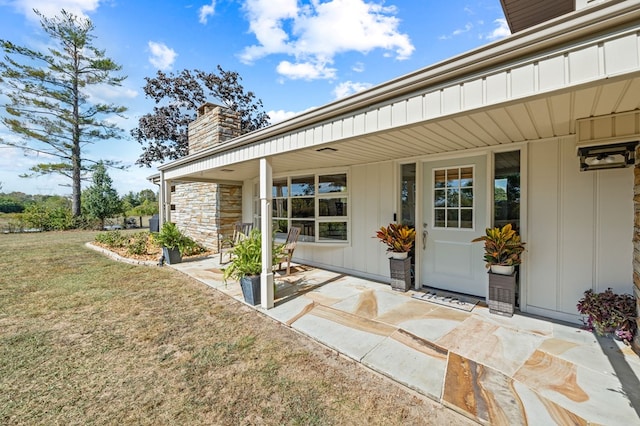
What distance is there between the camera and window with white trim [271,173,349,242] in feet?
18.3

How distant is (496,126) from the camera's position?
2805mm

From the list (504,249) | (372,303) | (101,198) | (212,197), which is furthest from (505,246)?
(101,198)

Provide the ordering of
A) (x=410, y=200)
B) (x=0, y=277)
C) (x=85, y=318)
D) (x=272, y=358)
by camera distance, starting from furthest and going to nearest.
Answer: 1. (x=0, y=277)
2. (x=410, y=200)
3. (x=85, y=318)
4. (x=272, y=358)

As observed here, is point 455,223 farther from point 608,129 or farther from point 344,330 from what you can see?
point 344,330

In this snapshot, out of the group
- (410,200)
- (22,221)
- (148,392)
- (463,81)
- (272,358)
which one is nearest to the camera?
(463,81)

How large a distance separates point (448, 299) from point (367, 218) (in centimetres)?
191

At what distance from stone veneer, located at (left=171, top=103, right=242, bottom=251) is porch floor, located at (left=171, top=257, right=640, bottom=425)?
469cm

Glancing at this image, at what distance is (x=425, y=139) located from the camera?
3.38 meters

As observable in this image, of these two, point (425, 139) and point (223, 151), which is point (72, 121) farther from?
point (425, 139)

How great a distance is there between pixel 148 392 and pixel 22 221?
18.4 metres

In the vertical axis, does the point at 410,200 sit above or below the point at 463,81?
below

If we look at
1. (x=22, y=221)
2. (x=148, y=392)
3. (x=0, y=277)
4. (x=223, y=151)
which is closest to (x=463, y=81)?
(x=148, y=392)

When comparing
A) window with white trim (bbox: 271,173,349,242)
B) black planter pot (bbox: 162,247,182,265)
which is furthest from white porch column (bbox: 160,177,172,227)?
window with white trim (bbox: 271,173,349,242)

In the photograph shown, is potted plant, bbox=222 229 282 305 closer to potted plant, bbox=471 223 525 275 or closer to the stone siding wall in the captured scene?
potted plant, bbox=471 223 525 275
